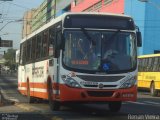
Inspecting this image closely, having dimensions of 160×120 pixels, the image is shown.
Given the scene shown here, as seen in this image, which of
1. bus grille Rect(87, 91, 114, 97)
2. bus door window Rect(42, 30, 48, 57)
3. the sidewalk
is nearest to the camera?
bus grille Rect(87, 91, 114, 97)

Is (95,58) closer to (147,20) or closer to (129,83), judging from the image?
(129,83)

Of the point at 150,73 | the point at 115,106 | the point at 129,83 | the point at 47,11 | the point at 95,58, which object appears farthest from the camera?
the point at 47,11

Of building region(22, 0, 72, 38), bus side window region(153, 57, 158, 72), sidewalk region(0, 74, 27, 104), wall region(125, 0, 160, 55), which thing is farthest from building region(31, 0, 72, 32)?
bus side window region(153, 57, 158, 72)

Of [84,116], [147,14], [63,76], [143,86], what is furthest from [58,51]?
[147,14]

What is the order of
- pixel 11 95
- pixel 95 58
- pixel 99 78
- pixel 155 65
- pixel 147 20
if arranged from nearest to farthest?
pixel 99 78
pixel 95 58
pixel 11 95
pixel 155 65
pixel 147 20

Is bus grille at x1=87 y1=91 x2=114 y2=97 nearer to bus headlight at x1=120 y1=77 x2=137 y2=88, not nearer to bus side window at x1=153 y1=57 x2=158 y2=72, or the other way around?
bus headlight at x1=120 y1=77 x2=137 y2=88

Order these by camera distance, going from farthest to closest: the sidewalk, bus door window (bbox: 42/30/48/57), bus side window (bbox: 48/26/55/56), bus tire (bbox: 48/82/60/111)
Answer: the sidewalk
bus door window (bbox: 42/30/48/57)
bus tire (bbox: 48/82/60/111)
bus side window (bbox: 48/26/55/56)

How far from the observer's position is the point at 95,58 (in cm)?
1791

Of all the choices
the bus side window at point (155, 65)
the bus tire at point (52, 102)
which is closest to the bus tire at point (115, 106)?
the bus tire at point (52, 102)

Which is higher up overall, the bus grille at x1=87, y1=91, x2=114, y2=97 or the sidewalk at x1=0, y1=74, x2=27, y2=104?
the bus grille at x1=87, y1=91, x2=114, y2=97

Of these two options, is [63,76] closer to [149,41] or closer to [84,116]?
[84,116]

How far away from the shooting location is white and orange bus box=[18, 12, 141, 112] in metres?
17.8

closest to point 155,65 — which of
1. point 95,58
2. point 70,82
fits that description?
point 95,58

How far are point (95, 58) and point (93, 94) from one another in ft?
3.66
